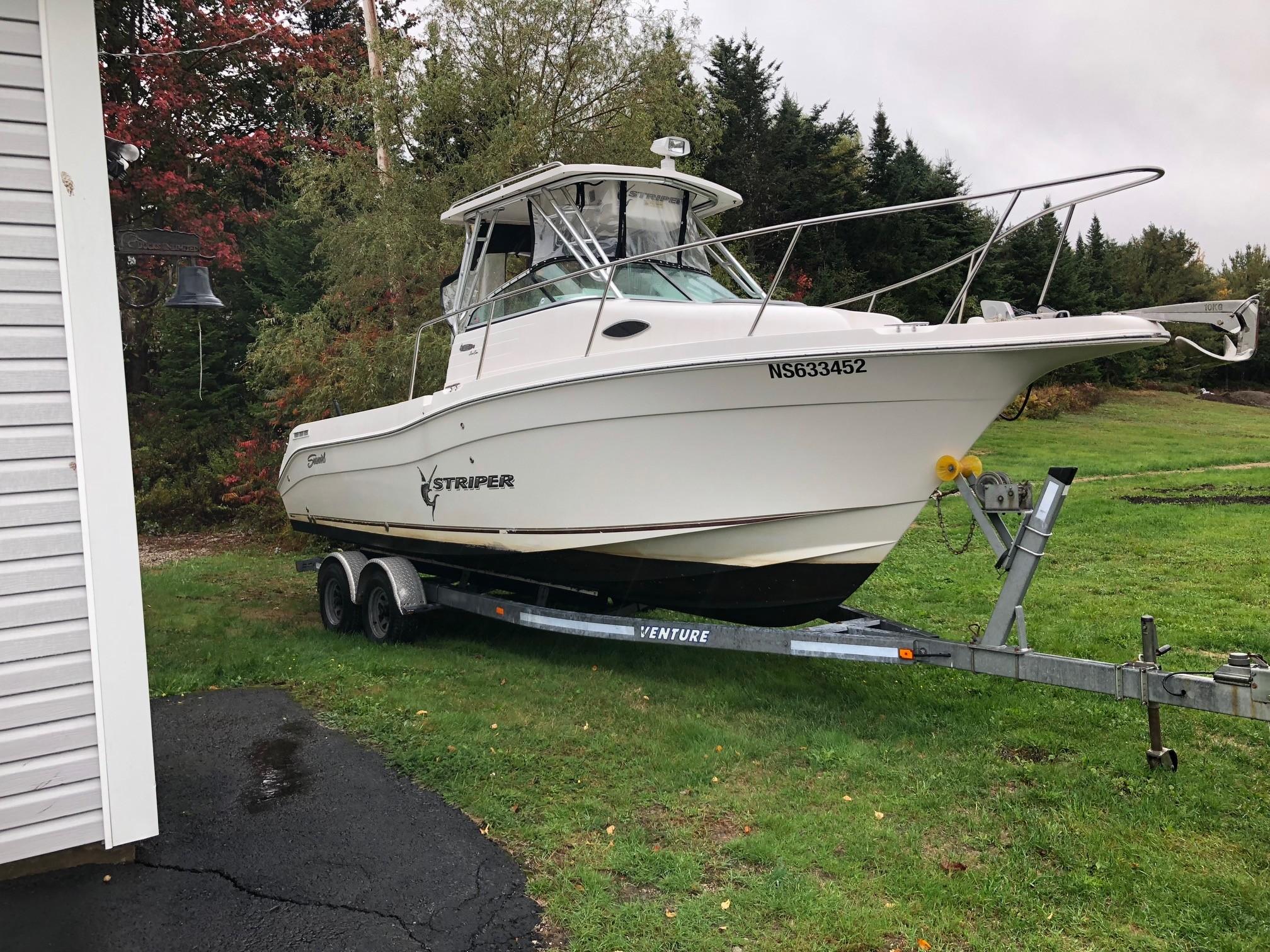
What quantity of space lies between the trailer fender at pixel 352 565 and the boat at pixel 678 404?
0.50 meters

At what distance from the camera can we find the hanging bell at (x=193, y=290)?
5531 millimetres

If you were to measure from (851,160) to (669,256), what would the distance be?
19.9 metres

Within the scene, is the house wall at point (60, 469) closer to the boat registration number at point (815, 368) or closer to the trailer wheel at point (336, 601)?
the boat registration number at point (815, 368)

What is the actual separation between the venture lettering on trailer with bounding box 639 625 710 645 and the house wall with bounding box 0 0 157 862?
263 cm

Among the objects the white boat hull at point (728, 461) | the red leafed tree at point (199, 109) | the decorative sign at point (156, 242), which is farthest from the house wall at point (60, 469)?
the red leafed tree at point (199, 109)

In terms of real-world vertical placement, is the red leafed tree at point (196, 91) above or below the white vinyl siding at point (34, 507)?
above

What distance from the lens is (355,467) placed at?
24.5 feet

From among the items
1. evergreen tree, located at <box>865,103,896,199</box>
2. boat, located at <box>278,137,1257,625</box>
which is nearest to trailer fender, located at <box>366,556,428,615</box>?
boat, located at <box>278,137,1257,625</box>

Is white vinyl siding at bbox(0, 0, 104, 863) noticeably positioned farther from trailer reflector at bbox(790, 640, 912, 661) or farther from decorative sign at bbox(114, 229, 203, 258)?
trailer reflector at bbox(790, 640, 912, 661)

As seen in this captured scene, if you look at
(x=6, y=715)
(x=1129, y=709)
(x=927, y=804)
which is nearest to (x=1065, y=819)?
(x=927, y=804)

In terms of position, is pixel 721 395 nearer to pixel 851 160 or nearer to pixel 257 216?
pixel 257 216

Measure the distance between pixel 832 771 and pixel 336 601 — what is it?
4770 mm

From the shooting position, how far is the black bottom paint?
16.5 ft

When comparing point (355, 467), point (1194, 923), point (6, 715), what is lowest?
point (1194, 923)
